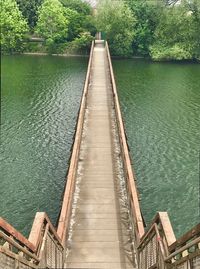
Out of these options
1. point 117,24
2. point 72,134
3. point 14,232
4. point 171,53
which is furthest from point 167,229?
point 117,24

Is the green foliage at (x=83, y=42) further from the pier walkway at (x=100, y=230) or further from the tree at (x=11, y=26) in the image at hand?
the pier walkway at (x=100, y=230)

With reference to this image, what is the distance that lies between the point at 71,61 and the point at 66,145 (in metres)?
28.7

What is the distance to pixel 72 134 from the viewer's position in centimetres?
2311

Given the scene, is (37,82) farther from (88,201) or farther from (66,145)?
(88,201)

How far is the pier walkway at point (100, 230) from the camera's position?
475 centimetres

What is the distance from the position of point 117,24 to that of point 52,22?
10.3 m

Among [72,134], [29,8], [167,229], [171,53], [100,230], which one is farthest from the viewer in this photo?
[29,8]

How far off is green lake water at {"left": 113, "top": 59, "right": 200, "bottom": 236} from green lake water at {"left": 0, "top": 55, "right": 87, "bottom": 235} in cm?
406

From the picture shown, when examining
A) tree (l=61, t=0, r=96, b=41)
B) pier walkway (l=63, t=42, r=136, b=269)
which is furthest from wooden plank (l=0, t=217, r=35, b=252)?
tree (l=61, t=0, r=96, b=41)

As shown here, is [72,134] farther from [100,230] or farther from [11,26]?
[11,26]

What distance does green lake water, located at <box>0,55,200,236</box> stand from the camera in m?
15.8

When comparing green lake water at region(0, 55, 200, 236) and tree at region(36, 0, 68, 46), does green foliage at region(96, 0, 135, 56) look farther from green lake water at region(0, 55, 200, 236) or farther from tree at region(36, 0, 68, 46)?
green lake water at region(0, 55, 200, 236)

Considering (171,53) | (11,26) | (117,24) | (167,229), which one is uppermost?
(117,24)

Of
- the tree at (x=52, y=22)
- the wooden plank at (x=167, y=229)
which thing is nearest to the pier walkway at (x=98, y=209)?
the wooden plank at (x=167, y=229)
